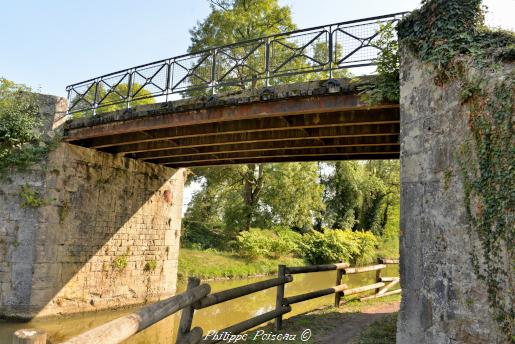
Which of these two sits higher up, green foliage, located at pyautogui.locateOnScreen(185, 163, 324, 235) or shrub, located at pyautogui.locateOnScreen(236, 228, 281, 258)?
green foliage, located at pyautogui.locateOnScreen(185, 163, 324, 235)

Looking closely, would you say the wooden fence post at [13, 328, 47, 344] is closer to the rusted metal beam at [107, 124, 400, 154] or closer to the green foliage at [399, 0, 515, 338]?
the green foliage at [399, 0, 515, 338]

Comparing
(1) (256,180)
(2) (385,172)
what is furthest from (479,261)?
(2) (385,172)

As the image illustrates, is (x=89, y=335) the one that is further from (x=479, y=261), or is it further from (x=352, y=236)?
(x=352, y=236)

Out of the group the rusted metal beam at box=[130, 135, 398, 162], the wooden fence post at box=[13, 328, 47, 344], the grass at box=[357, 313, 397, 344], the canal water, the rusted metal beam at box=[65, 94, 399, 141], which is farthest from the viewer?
the rusted metal beam at box=[130, 135, 398, 162]

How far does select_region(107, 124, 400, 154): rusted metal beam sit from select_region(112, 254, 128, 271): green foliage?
10.6ft

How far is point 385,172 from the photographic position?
1314 inches

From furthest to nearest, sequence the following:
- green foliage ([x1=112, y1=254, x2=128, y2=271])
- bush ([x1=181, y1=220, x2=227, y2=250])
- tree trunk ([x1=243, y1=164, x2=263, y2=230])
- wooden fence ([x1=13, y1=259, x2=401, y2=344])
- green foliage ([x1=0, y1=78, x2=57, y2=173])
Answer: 1. tree trunk ([x1=243, y1=164, x2=263, y2=230])
2. bush ([x1=181, y1=220, x2=227, y2=250])
3. green foliage ([x1=112, y1=254, x2=128, y2=271])
4. green foliage ([x1=0, y1=78, x2=57, y2=173])
5. wooden fence ([x1=13, y1=259, x2=401, y2=344])

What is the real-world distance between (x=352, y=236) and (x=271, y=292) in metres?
9.80

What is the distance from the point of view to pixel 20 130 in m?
10.1

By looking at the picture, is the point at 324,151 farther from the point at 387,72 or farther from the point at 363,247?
the point at 363,247

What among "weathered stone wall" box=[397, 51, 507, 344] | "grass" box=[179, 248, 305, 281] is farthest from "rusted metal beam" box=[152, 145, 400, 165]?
"grass" box=[179, 248, 305, 281]

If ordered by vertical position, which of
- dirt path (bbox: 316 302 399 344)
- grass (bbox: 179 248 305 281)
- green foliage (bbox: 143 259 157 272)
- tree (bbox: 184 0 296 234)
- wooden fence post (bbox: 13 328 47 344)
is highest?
tree (bbox: 184 0 296 234)

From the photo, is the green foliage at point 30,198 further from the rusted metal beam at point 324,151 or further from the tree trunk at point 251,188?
the tree trunk at point 251,188

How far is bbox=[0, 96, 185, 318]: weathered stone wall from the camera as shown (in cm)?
994
